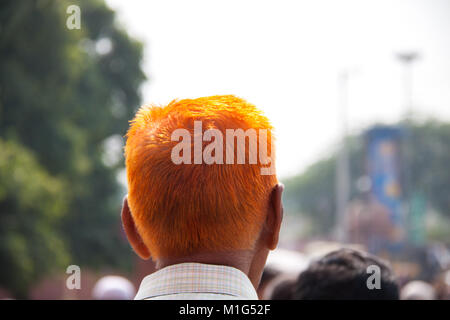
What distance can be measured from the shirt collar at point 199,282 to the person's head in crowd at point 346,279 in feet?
2.25

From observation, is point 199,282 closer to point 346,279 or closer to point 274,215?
point 274,215

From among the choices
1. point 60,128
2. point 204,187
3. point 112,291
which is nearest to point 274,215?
point 204,187

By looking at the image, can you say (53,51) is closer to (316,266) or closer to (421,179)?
(316,266)

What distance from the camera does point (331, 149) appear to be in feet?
156

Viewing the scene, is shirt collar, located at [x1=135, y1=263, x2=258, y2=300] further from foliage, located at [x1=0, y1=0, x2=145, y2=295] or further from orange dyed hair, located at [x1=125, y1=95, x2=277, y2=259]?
foliage, located at [x1=0, y1=0, x2=145, y2=295]

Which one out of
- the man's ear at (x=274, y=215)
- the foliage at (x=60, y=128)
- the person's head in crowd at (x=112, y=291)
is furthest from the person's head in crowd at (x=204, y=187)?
the foliage at (x=60, y=128)

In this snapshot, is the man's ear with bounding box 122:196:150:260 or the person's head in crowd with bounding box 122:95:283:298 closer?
the person's head in crowd with bounding box 122:95:283:298

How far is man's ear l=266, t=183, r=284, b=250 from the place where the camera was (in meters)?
1.11

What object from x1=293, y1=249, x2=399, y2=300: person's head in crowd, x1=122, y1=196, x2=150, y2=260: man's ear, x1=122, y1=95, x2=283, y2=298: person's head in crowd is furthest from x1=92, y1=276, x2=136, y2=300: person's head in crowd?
x1=122, y1=95, x2=283, y2=298: person's head in crowd

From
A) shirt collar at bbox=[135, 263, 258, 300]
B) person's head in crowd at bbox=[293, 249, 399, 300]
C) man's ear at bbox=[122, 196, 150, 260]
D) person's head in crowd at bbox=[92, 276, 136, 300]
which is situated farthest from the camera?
person's head in crowd at bbox=[92, 276, 136, 300]

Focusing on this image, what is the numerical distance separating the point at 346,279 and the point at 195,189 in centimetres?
82

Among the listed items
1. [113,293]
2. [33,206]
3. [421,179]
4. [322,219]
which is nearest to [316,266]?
[113,293]

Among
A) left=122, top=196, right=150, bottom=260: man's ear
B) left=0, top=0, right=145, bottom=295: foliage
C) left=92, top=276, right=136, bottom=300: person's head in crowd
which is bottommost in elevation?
left=92, top=276, right=136, bottom=300: person's head in crowd

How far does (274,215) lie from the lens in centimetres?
113
